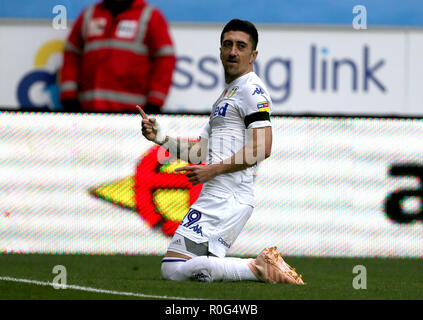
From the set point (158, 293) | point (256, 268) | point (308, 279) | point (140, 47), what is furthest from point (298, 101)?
point (158, 293)

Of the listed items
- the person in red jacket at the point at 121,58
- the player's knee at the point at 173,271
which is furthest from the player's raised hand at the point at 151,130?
the person in red jacket at the point at 121,58

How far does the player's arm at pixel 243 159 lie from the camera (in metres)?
6.14

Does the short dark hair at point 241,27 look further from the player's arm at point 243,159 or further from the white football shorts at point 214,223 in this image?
the white football shorts at point 214,223

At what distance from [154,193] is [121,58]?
9.39 ft

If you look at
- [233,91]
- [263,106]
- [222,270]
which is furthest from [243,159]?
[222,270]

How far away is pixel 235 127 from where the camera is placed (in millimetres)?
6430

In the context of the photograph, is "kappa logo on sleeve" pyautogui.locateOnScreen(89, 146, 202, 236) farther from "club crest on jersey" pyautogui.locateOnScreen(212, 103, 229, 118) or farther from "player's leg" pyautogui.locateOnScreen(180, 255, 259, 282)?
"player's leg" pyautogui.locateOnScreen(180, 255, 259, 282)

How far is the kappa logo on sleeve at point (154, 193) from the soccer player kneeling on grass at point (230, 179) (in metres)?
2.49

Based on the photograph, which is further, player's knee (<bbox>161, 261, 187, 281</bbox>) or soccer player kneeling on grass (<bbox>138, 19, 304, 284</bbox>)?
player's knee (<bbox>161, 261, 187, 281</bbox>)

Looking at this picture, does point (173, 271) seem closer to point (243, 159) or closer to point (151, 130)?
point (243, 159)

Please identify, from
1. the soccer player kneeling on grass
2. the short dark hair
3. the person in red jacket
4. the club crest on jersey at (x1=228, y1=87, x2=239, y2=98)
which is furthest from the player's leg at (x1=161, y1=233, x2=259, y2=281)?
the person in red jacket

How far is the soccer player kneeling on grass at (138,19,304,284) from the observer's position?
6129 millimetres

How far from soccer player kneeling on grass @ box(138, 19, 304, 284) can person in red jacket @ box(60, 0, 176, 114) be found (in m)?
4.96
